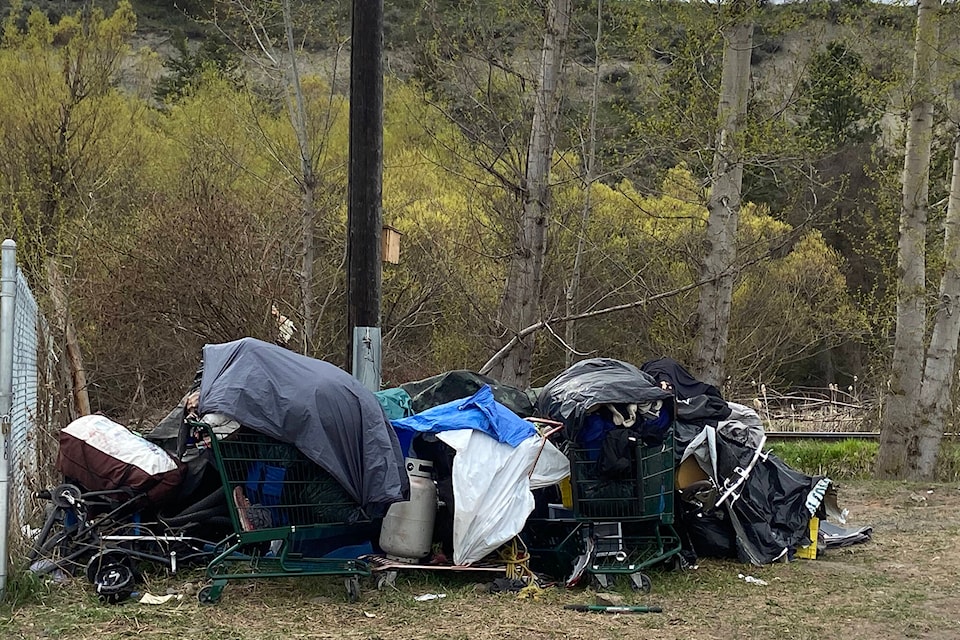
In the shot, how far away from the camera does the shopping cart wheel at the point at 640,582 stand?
6230mm

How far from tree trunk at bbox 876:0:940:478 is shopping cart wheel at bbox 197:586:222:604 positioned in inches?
446

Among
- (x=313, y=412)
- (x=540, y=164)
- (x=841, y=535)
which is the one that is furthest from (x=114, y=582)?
(x=540, y=164)

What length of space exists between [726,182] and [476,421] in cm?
662

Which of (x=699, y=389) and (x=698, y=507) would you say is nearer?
(x=698, y=507)

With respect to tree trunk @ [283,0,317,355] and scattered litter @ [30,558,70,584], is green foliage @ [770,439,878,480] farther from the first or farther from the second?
scattered litter @ [30,558,70,584]

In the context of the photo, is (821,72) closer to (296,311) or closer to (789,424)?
(296,311)

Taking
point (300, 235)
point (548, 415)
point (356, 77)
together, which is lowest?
point (548, 415)

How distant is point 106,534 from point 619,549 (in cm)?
323

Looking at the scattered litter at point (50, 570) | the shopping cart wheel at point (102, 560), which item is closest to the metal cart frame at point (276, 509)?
the shopping cart wheel at point (102, 560)

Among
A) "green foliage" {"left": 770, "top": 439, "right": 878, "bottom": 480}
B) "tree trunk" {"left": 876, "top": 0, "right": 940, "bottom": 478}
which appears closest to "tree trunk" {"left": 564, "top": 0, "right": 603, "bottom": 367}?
"green foliage" {"left": 770, "top": 439, "right": 878, "bottom": 480}

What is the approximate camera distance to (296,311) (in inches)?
634

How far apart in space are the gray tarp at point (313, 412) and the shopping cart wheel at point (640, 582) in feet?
5.03

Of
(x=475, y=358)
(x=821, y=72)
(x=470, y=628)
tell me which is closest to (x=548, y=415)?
(x=470, y=628)

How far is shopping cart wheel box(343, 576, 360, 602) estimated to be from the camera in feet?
19.5
